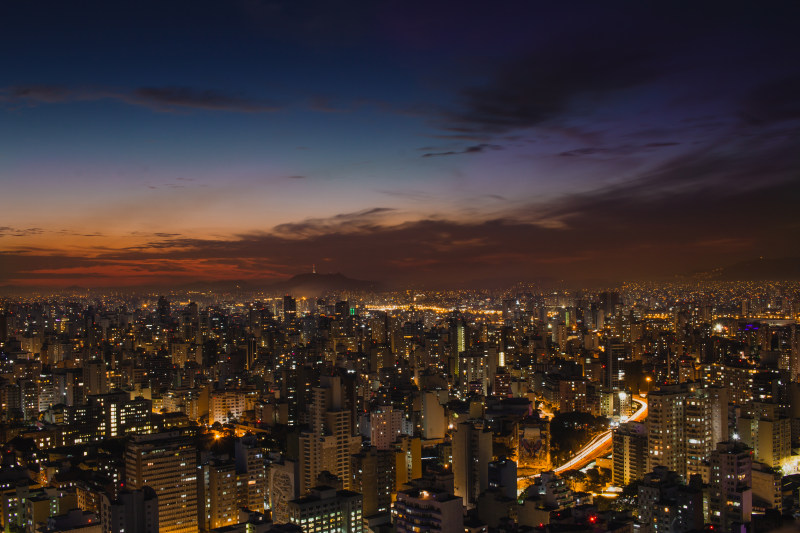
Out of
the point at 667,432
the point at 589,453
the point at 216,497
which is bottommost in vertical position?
the point at 589,453

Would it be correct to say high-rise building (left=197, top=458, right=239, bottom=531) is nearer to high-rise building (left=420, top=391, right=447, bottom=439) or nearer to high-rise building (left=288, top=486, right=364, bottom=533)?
high-rise building (left=288, top=486, right=364, bottom=533)

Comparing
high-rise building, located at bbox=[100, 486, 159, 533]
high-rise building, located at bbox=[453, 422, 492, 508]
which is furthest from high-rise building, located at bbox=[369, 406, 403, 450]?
high-rise building, located at bbox=[100, 486, 159, 533]

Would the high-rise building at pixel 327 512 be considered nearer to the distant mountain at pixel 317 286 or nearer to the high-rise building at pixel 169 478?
the high-rise building at pixel 169 478

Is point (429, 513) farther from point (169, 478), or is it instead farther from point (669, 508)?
point (169, 478)

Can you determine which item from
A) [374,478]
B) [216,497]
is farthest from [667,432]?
[216,497]

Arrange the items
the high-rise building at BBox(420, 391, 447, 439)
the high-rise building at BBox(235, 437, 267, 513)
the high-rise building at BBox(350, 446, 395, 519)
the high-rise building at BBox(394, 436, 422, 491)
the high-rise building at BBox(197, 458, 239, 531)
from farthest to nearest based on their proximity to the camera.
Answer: the high-rise building at BBox(420, 391, 447, 439), the high-rise building at BBox(394, 436, 422, 491), the high-rise building at BBox(350, 446, 395, 519), the high-rise building at BBox(235, 437, 267, 513), the high-rise building at BBox(197, 458, 239, 531)

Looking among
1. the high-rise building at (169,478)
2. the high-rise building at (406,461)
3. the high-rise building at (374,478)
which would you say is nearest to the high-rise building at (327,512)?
the high-rise building at (374,478)
